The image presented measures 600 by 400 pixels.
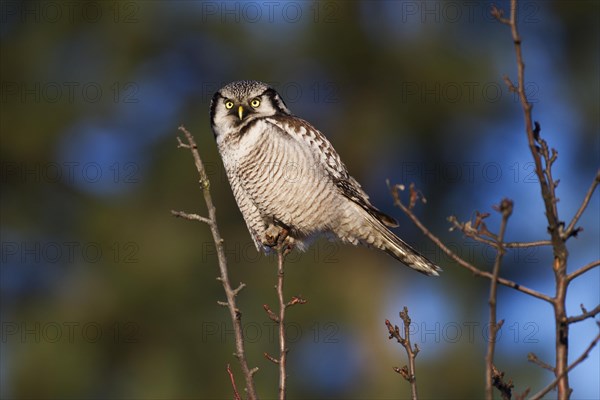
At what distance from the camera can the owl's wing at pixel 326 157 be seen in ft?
16.8

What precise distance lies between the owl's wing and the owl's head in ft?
0.52

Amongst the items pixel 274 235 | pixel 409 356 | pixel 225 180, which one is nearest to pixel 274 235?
pixel 274 235

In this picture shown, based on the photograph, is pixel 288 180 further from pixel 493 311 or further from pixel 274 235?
pixel 493 311

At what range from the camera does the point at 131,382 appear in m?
14.5

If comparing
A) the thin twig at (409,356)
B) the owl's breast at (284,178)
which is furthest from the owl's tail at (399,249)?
the thin twig at (409,356)

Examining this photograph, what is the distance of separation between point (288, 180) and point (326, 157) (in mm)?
307

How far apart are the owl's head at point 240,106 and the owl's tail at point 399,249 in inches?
36.5

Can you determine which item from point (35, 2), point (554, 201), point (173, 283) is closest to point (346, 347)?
point (173, 283)

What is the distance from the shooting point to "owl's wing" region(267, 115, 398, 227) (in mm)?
5121

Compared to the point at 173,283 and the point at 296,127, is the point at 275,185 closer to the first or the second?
the point at 296,127

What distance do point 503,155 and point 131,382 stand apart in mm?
7033

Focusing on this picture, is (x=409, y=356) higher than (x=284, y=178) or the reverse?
the reverse

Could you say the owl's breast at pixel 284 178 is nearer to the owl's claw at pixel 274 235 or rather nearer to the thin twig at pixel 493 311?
the owl's claw at pixel 274 235

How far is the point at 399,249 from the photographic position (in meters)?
5.18
